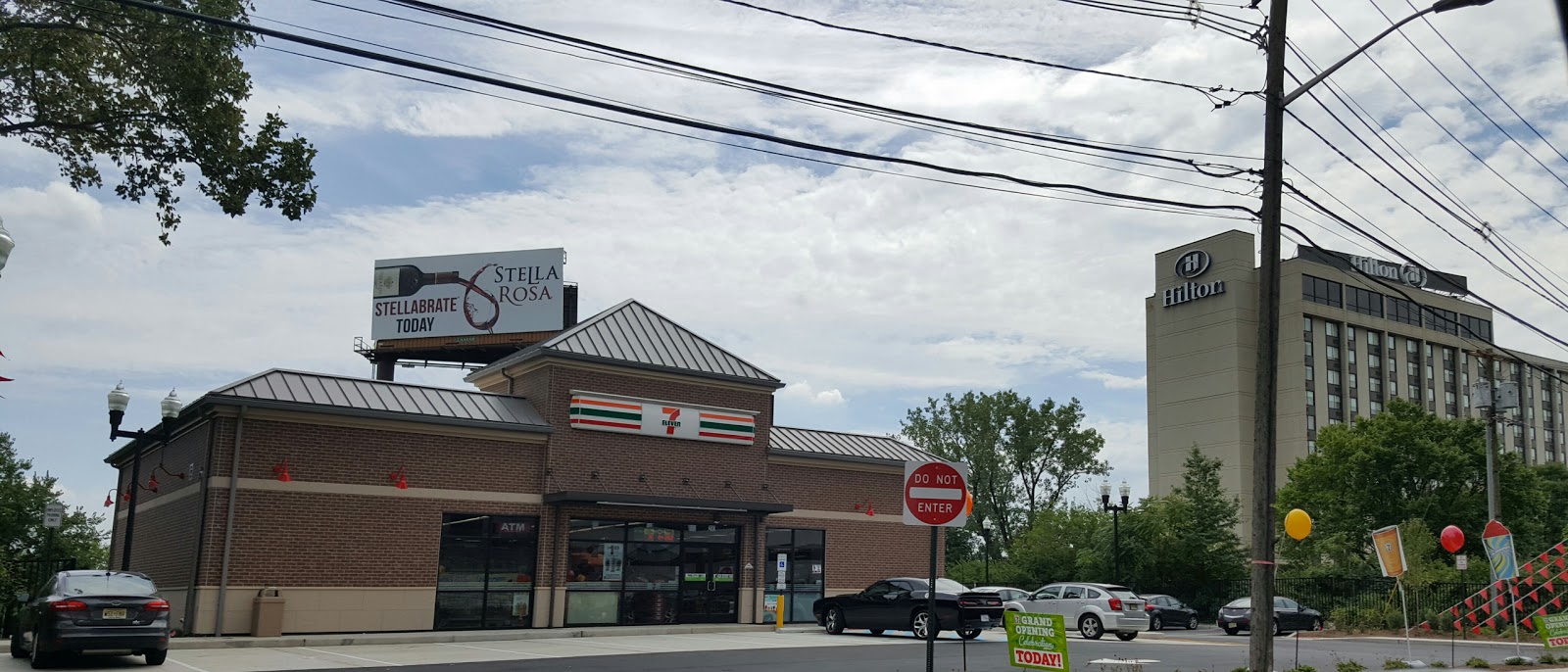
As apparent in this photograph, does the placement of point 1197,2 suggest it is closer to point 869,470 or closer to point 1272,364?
point 1272,364

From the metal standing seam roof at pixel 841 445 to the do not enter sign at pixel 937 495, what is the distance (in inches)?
798

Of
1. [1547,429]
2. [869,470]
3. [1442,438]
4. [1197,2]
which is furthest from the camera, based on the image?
[1547,429]

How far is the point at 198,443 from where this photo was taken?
85.3ft

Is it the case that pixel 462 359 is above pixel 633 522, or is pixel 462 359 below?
above

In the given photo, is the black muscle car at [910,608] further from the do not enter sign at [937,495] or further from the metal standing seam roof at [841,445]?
the do not enter sign at [937,495]

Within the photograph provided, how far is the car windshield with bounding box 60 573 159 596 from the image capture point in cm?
1769

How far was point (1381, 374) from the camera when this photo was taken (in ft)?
294

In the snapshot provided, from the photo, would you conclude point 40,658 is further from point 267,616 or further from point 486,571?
point 486,571

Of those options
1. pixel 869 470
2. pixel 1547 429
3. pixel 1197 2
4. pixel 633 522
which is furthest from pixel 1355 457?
pixel 1547 429

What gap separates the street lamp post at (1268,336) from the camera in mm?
15289

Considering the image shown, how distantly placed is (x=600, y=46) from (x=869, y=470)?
23041 millimetres

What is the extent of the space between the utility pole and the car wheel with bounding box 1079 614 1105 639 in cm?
1702

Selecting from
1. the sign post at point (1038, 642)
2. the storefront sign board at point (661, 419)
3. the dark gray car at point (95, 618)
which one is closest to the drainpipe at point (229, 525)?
the dark gray car at point (95, 618)

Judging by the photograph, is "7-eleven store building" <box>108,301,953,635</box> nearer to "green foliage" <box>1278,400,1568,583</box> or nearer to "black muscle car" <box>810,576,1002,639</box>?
"black muscle car" <box>810,576,1002,639</box>
